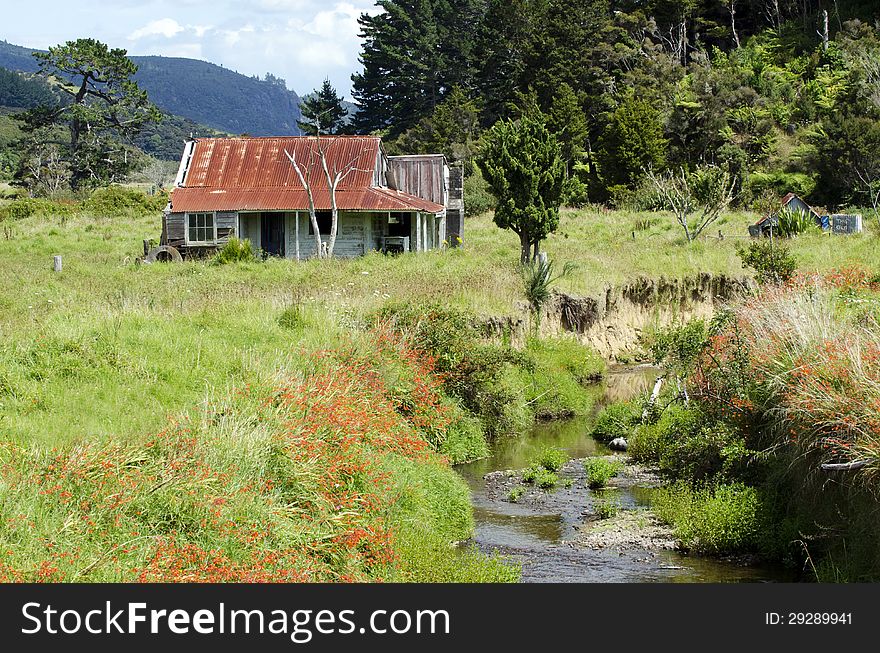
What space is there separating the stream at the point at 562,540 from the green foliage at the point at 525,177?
14370 mm

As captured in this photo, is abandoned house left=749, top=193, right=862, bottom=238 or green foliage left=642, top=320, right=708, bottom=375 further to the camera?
abandoned house left=749, top=193, right=862, bottom=238

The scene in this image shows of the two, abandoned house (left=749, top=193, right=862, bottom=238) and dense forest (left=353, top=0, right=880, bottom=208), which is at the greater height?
dense forest (left=353, top=0, right=880, bottom=208)

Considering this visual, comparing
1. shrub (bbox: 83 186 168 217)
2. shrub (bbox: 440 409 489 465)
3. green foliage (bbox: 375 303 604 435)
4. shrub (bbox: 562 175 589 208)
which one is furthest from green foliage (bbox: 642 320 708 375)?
shrub (bbox: 83 186 168 217)

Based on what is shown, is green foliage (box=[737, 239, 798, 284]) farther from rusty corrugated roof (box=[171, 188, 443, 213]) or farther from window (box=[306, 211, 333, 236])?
window (box=[306, 211, 333, 236])

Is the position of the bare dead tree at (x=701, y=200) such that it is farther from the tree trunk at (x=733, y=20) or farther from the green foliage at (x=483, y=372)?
the tree trunk at (x=733, y=20)

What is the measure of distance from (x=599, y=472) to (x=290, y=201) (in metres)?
24.3

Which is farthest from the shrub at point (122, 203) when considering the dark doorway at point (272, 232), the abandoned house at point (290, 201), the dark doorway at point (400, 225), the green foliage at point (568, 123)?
the green foliage at point (568, 123)

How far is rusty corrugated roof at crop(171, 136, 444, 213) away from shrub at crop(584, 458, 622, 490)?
21448 mm

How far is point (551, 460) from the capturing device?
17.7m

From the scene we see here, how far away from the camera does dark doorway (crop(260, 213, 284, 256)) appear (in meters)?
39.7

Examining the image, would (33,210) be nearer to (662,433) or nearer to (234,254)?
(234,254)

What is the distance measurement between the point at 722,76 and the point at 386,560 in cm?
6167

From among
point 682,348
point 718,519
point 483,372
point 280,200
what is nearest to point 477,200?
point 280,200

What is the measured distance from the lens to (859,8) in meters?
81.8
